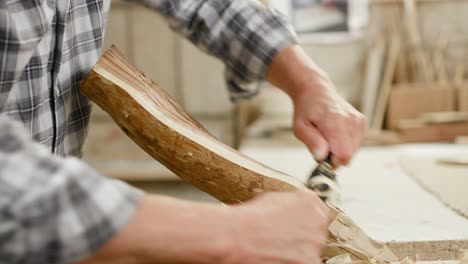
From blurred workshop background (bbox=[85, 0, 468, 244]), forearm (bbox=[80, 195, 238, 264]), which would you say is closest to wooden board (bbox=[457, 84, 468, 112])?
blurred workshop background (bbox=[85, 0, 468, 244])

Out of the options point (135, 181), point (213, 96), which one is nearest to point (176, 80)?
point (213, 96)

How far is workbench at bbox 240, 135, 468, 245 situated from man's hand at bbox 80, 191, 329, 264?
0.52m

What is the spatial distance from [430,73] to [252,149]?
132cm

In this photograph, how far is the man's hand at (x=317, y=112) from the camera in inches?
53.7

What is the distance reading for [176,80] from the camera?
12.7ft

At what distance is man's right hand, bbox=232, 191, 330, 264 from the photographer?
787mm

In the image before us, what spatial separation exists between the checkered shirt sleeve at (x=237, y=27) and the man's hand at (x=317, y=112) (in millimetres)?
39

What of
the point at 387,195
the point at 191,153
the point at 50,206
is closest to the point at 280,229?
the point at 50,206

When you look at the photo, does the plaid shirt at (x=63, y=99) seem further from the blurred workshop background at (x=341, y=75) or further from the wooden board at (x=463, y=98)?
the wooden board at (x=463, y=98)

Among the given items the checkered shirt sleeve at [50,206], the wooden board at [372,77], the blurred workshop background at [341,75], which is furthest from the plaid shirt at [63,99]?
the wooden board at [372,77]

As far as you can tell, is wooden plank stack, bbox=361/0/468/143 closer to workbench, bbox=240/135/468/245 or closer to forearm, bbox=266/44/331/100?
workbench, bbox=240/135/468/245

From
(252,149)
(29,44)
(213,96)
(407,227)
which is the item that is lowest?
(213,96)

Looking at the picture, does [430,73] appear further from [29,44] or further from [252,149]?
[29,44]

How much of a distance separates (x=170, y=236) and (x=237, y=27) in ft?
2.97
